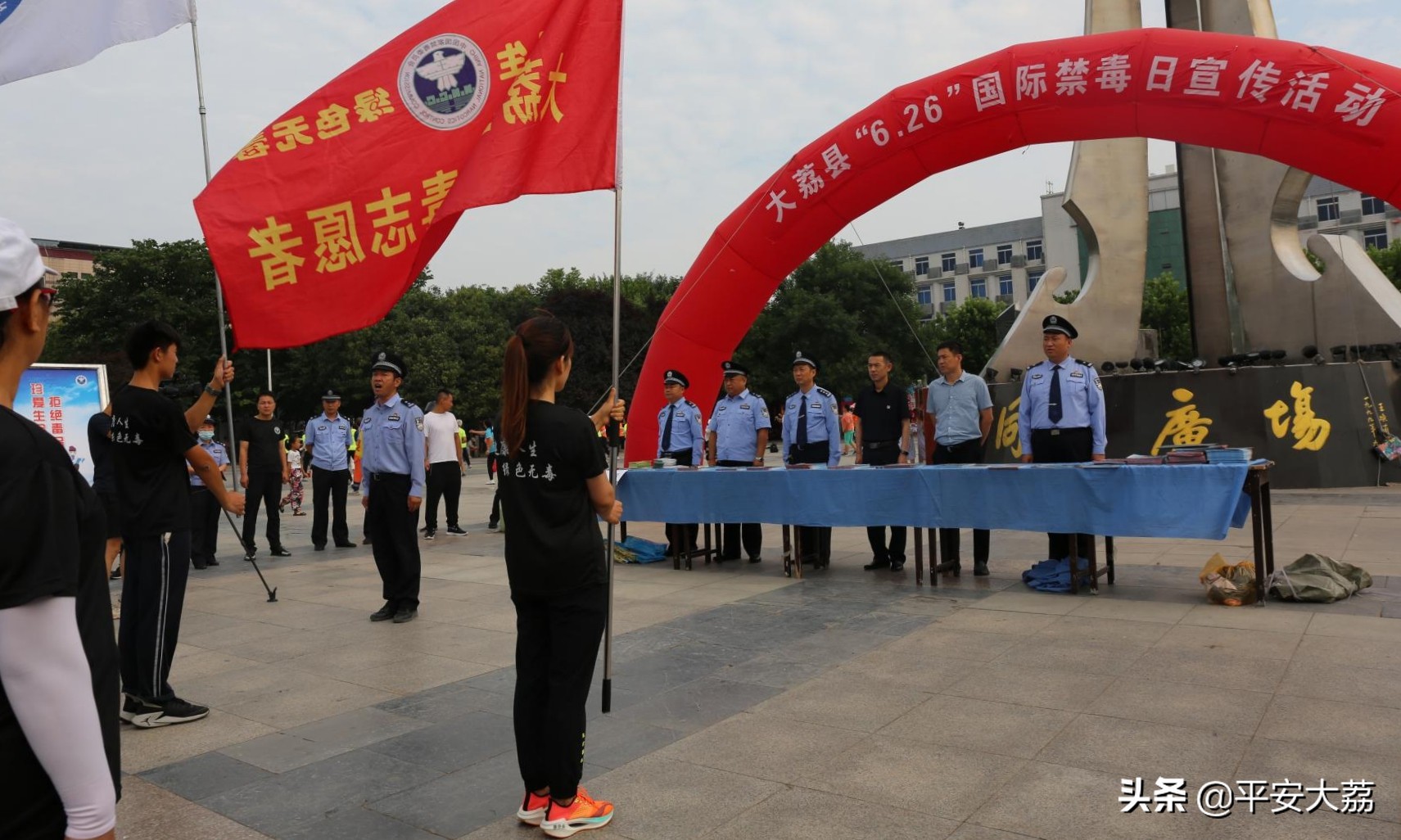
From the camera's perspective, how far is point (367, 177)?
13.0 ft

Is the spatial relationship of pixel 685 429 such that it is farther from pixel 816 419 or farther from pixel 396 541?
pixel 396 541

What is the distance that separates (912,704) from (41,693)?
11.5 feet

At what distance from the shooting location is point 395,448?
672 centimetres

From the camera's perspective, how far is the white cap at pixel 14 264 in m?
1.52

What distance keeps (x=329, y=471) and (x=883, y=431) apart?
6.72 m

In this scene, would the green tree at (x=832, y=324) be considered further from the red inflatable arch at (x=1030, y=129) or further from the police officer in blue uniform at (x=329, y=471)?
the police officer in blue uniform at (x=329, y=471)

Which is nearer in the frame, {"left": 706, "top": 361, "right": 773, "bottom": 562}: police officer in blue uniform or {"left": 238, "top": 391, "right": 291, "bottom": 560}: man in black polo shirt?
{"left": 706, "top": 361, "right": 773, "bottom": 562}: police officer in blue uniform

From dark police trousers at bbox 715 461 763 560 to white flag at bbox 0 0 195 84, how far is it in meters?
5.70

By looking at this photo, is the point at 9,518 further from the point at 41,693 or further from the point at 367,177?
the point at 367,177

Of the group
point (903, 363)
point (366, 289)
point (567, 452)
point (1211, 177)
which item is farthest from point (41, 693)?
point (903, 363)

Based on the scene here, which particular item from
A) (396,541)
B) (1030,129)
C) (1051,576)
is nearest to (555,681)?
(396,541)

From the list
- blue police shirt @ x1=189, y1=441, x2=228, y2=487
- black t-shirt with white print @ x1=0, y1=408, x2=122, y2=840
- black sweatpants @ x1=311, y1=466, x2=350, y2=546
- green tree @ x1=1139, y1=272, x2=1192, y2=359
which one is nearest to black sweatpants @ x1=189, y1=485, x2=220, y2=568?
blue police shirt @ x1=189, y1=441, x2=228, y2=487

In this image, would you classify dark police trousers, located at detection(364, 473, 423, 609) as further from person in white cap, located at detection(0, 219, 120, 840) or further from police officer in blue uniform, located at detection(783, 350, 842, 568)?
person in white cap, located at detection(0, 219, 120, 840)

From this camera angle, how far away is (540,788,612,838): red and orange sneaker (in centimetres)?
302
